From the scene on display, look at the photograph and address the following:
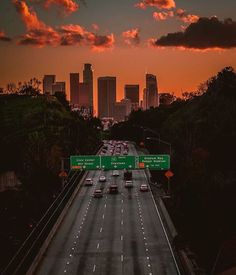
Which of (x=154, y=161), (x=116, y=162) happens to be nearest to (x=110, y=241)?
(x=116, y=162)

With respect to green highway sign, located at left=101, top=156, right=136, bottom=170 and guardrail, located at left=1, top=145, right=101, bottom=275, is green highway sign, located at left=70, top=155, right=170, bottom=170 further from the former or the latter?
guardrail, located at left=1, top=145, right=101, bottom=275

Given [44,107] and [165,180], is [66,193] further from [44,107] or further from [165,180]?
[44,107]

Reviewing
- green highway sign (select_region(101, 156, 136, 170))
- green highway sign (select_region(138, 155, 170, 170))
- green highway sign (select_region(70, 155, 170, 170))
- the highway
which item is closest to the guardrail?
the highway

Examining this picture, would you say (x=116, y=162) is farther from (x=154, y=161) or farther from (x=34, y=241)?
(x=34, y=241)

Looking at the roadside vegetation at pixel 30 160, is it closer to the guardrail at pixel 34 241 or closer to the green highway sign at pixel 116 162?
the guardrail at pixel 34 241

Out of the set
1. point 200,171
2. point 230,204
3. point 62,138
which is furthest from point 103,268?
point 62,138

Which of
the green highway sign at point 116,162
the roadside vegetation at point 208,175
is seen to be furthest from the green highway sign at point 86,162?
the roadside vegetation at point 208,175
